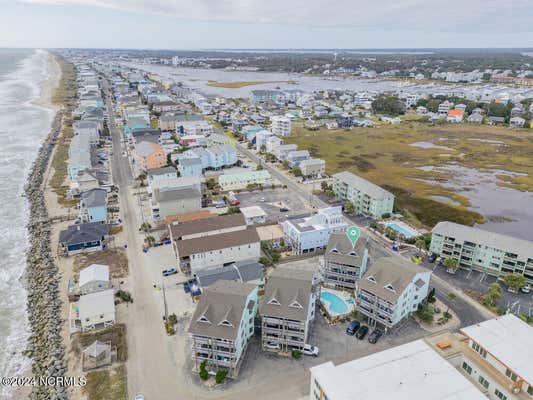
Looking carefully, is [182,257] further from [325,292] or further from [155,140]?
[155,140]

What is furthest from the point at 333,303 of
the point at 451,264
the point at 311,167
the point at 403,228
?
the point at 311,167

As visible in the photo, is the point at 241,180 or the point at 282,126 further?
the point at 282,126

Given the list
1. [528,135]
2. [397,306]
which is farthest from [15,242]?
[528,135]

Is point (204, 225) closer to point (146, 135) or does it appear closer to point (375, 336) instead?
point (375, 336)

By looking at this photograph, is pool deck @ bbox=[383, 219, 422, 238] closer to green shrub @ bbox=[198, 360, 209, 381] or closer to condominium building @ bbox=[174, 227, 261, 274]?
condominium building @ bbox=[174, 227, 261, 274]

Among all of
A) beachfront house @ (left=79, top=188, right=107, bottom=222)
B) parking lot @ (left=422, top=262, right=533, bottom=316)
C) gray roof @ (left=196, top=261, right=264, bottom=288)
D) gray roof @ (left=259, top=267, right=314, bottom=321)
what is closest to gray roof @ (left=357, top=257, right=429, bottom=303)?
gray roof @ (left=259, top=267, right=314, bottom=321)
